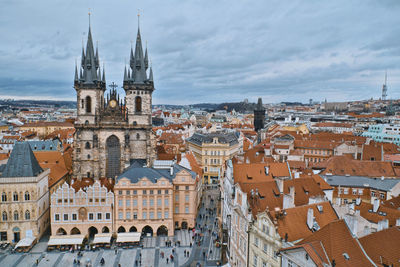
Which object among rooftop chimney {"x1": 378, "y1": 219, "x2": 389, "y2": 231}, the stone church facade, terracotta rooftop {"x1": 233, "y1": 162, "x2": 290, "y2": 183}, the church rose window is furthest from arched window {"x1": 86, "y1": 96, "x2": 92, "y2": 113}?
rooftop chimney {"x1": 378, "y1": 219, "x2": 389, "y2": 231}

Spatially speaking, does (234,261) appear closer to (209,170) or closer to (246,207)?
(246,207)

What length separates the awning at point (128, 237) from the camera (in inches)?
2064

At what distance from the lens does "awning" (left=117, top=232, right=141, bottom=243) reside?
5242cm

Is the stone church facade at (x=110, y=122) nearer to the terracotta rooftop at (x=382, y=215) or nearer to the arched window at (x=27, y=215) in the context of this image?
the arched window at (x=27, y=215)

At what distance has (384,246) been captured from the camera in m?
27.5

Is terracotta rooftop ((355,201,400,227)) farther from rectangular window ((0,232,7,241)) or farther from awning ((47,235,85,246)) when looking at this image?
rectangular window ((0,232,7,241))

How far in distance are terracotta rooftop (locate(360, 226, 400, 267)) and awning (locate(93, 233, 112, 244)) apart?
3952 centimetres

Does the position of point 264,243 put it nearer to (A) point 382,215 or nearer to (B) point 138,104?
(A) point 382,215

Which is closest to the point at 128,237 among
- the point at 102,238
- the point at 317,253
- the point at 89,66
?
the point at 102,238

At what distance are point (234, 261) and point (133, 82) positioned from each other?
5268 cm

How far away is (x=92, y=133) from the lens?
253 ft

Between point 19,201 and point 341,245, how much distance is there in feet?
168

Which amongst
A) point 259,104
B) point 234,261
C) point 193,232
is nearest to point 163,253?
point 193,232

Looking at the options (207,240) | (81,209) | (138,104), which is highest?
(138,104)
